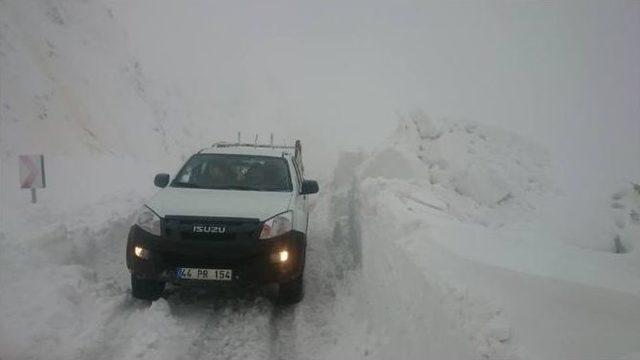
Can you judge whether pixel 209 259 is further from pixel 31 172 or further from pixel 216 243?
pixel 31 172

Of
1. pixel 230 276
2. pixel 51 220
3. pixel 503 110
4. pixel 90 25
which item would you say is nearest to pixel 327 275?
pixel 230 276

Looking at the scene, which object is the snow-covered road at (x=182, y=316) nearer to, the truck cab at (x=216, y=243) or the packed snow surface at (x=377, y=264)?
the packed snow surface at (x=377, y=264)

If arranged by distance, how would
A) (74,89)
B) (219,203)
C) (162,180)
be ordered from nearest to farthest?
(219,203) < (162,180) < (74,89)

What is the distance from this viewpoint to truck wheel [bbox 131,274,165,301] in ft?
19.1

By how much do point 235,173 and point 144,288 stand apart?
6.62ft

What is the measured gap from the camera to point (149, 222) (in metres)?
5.72

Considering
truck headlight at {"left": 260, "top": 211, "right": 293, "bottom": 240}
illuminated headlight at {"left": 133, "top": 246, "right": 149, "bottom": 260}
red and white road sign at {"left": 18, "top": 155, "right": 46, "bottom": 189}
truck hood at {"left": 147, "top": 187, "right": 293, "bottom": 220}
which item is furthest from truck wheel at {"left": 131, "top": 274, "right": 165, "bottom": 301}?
red and white road sign at {"left": 18, "top": 155, "right": 46, "bottom": 189}

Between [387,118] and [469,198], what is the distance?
36.7 meters

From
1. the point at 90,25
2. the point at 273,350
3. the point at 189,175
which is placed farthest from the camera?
the point at 90,25

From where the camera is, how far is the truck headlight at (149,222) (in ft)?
18.5

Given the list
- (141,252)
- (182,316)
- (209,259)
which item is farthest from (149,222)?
(182,316)

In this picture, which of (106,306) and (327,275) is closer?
(106,306)

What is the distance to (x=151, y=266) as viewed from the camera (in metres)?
5.57

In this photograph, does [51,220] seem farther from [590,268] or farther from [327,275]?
[590,268]
